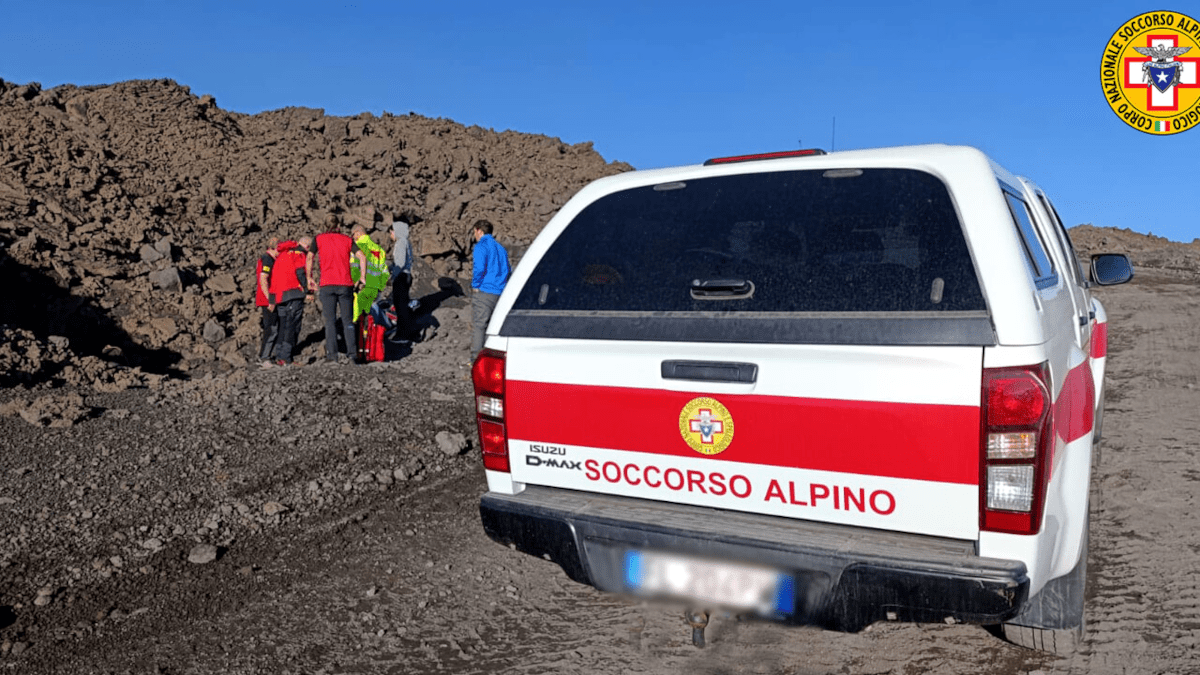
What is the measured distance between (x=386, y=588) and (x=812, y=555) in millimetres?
2506

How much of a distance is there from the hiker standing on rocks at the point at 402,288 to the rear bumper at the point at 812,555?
10.3 m

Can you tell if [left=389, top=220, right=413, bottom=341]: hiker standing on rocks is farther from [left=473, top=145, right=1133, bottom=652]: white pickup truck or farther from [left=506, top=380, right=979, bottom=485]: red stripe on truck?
[left=506, top=380, right=979, bottom=485]: red stripe on truck

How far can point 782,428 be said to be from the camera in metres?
2.80

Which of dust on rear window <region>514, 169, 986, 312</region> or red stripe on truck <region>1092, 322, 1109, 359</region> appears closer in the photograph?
dust on rear window <region>514, 169, 986, 312</region>

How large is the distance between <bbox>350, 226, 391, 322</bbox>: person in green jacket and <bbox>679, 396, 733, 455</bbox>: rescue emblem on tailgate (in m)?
8.96

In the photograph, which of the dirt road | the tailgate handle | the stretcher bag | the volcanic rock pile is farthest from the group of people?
the tailgate handle

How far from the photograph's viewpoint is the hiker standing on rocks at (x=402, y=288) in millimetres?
13062

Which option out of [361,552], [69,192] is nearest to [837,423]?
[361,552]

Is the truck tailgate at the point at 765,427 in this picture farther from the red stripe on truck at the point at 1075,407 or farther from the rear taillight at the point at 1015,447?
the red stripe on truck at the point at 1075,407

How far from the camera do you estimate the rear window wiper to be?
3.03 m

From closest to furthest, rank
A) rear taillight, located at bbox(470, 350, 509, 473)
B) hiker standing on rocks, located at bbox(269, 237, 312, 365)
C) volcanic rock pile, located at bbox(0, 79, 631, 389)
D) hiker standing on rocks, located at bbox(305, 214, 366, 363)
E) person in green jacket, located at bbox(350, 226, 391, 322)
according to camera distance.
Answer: rear taillight, located at bbox(470, 350, 509, 473) → hiker standing on rocks, located at bbox(305, 214, 366, 363) → hiker standing on rocks, located at bbox(269, 237, 312, 365) → person in green jacket, located at bbox(350, 226, 391, 322) → volcanic rock pile, located at bbox(0, 79, 631, 389)

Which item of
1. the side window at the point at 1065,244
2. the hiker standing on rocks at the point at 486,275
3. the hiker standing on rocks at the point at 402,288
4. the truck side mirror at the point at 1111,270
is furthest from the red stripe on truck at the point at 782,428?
the hiker standing on rocks at the point at 402,288

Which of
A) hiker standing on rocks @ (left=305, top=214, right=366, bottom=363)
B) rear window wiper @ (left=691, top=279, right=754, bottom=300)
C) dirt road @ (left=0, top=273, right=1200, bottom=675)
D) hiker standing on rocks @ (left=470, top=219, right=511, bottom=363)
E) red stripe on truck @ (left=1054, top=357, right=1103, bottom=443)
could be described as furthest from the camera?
hiker standing on rocks @ (left=305, top=214, right=366, bottom=363)

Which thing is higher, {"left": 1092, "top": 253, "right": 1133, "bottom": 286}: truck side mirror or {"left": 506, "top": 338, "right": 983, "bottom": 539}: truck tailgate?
{"left": 1092, "top": 253, "right": 1133, "bottom": 286}: truck side mirror
